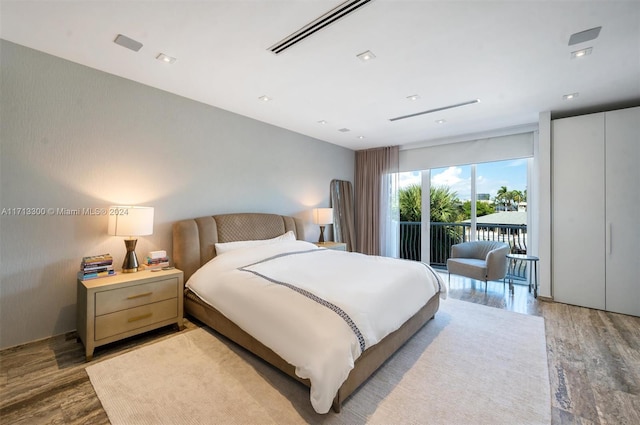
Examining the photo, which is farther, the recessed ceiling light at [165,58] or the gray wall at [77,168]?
the recessed ceiling light at [165,58]

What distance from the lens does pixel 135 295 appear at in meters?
2.49

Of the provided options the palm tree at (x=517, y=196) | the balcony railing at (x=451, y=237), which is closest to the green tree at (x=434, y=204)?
the balcony railing at (x=451, y=237)

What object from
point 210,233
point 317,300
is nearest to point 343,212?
point 210,233

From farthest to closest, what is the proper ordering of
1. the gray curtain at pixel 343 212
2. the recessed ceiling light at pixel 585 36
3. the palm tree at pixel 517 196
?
the gray curtain at pixel 343 212 → the palm tree at pixel 517 196 → the recessed ceiling light at pixel 585 36

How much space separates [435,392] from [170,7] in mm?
3274

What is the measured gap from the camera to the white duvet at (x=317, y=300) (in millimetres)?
1613

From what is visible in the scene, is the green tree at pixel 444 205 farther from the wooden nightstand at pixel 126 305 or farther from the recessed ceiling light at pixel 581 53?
the wooden nightstand at pixel 126 305

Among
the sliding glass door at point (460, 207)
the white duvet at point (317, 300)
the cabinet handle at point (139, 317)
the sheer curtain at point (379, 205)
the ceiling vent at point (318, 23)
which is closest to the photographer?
the white duvet at point (317, 300)

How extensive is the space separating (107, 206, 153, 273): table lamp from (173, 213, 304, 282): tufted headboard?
468 mm

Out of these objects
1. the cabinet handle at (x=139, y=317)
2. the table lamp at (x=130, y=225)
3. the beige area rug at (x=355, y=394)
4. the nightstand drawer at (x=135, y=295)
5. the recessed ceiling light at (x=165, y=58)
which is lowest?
the beige area rug at (x=355, y=394)

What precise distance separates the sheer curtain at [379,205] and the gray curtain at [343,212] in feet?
0.89

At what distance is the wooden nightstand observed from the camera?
7.41 feet

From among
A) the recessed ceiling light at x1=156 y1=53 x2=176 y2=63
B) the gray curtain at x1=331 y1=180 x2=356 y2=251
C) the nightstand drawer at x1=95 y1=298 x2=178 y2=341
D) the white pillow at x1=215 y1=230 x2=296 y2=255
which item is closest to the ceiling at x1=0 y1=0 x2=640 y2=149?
the recessed ceiling light at x1=156 y1=53 x2=176 y2=63

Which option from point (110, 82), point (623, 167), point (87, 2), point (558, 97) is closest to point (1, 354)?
point (110, 82)
